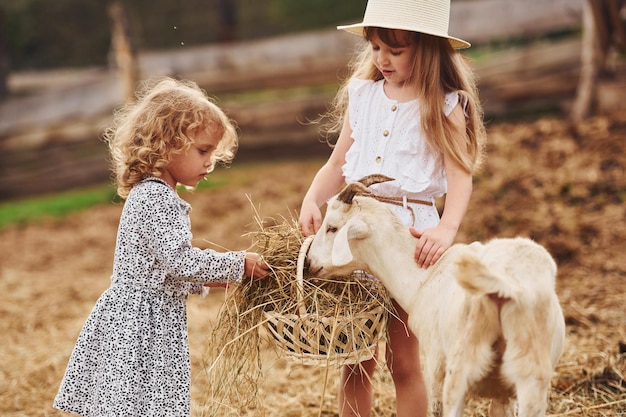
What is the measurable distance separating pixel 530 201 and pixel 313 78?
5.09m

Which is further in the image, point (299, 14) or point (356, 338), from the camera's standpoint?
point (299, 14)

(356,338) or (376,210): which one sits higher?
(376,210)

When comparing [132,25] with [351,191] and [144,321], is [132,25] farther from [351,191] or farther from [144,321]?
[351,191]

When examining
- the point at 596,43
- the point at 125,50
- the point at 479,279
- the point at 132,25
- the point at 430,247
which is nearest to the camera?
the point at 479,279

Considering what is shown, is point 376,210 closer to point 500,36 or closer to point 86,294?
point 86,294

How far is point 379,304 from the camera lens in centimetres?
343

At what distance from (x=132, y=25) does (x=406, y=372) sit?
15.3 m

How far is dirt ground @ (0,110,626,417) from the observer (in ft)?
15.9

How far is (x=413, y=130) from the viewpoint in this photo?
11.8 ft

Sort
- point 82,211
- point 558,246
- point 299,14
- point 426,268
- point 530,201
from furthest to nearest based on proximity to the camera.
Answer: point 299,14
point 82,211
point 530,201
point 558,246
point 426,268

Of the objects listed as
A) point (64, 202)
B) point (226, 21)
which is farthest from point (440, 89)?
point (226, 21)

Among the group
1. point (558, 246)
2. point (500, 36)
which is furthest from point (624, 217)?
point (500, 36)

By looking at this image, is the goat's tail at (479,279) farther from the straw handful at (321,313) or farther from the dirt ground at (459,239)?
the dirt ground at (459,239)

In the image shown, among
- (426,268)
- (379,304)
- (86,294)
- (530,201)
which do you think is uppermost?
(426,268)
